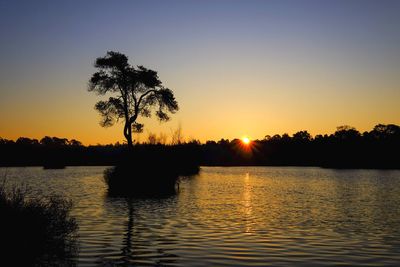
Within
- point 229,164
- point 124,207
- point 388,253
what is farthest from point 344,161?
point 388,253

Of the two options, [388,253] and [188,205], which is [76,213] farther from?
[388,253]

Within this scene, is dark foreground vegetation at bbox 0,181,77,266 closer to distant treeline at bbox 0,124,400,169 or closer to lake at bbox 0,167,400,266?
lake at bbox 0,167,400,266

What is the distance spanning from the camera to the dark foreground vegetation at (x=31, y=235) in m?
12.7

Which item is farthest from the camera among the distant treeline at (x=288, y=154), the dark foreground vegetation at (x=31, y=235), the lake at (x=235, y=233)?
the distant treeline at (x=288, y=154)

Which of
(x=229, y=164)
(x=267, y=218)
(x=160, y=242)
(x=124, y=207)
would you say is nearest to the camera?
(x=160, y=242)

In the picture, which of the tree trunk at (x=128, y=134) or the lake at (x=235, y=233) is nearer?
the lake at (x=235, y=233)

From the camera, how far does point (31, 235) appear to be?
13.7 metres

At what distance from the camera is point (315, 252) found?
16766 millimetres

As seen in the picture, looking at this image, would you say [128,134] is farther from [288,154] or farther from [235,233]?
[288,154]

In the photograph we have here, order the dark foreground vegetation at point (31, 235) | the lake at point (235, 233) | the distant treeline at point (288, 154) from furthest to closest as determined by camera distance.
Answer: the distant treeline at point (288, 154)
the lake at point (235, 233)
the dark foreground vegetation at point (31, 235)

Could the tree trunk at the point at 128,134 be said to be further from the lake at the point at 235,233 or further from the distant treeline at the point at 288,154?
the distant treeline at the point at 288,154

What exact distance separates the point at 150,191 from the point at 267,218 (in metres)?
18.5

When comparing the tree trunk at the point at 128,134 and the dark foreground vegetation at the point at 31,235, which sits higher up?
the tree trunk at the point at 128,134

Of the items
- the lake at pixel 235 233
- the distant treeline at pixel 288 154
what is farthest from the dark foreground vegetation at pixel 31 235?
the distant treeline at pixel 288 154
